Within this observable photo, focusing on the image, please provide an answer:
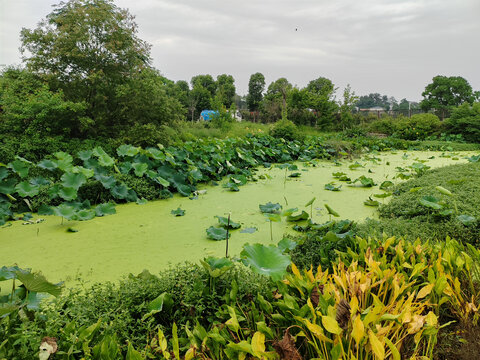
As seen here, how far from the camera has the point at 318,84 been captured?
33250 millimetres

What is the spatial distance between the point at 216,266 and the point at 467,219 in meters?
2.20

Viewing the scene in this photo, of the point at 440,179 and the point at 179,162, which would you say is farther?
the point at 179,162

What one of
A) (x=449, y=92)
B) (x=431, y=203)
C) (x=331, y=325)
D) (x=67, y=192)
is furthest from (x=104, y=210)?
(x=449, y=92)

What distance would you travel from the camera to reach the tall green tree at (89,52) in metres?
5.60

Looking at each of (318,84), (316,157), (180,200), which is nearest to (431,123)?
(316,157)

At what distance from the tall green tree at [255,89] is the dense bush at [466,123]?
1528 centimetres

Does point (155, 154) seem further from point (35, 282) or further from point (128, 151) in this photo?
point (35, 282)

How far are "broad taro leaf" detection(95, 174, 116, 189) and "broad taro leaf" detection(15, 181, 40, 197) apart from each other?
0.67 metres

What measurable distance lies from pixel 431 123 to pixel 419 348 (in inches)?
547

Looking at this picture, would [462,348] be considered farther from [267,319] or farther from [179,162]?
[179,162]

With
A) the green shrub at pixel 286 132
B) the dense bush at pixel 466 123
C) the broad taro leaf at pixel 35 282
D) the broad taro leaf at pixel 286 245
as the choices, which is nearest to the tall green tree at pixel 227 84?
the green shrub at pixel 286 132

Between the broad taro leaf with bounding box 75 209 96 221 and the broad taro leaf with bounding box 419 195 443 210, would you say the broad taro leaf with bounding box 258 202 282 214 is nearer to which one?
the broad taro leaf with bounding box 419 195 443 210

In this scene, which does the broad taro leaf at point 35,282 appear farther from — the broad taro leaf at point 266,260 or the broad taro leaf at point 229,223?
the broad taro leaf at point 229,223

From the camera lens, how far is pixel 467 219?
8.36 ft
